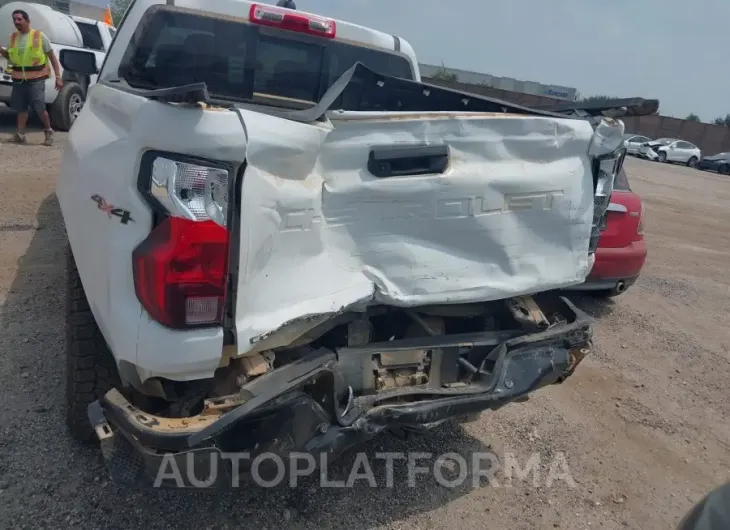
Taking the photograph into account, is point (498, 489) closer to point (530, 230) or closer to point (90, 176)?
point (530, 230)

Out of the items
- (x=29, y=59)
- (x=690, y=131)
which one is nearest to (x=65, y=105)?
(x=29, y=59)

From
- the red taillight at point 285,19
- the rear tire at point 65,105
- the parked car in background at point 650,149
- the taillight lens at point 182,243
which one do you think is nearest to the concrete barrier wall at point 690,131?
the parked car in background at point 650,149

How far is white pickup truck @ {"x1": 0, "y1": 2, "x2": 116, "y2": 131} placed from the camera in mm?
10406

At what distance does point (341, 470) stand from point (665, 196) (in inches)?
536

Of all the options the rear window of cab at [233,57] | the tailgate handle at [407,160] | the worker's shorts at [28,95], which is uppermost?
the rear window of cab at [233,57]

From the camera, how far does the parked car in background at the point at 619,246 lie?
505cm

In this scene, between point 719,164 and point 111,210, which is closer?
point 111,210

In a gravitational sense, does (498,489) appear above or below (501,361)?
below

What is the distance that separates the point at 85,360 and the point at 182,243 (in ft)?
3.42

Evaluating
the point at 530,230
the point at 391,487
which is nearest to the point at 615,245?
the point at 530,230

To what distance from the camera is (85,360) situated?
2645 mm

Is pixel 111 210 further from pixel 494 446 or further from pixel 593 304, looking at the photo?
pixel 593 304

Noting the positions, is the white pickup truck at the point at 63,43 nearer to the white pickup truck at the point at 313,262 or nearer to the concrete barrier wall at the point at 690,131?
the white pickup truck at the point at 313,262

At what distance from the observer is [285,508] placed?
2.73m
